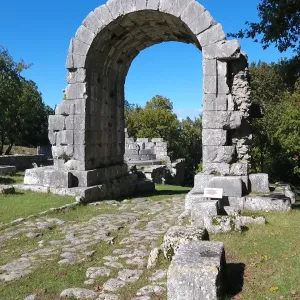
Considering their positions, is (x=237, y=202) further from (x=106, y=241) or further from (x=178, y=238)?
(x=178, y=238)

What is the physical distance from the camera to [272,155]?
94.1ft

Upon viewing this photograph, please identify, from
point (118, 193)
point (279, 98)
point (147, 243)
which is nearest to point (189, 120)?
point (279, 98)

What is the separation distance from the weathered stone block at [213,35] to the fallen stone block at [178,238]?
5.83 m

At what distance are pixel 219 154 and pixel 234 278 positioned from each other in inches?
209

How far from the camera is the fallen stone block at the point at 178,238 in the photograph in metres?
5.48

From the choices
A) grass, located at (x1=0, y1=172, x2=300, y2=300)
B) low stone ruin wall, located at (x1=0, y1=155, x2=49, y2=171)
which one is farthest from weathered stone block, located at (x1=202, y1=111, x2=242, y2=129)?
low stone ruin wall, located at (x1=0, y1=155, x2=49, y2=171)

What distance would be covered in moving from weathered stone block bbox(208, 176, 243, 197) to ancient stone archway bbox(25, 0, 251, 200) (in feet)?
1.67

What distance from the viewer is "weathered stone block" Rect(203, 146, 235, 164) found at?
9.90 metres

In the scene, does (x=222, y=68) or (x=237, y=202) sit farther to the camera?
(x=222, y=68)

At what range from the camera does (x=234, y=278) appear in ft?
16.0

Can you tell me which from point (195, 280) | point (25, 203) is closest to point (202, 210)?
point (195, 280)

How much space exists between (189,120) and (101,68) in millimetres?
41484

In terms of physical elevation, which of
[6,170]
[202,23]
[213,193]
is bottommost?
[6,170]

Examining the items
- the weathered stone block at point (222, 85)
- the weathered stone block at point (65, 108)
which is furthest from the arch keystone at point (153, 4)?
the weathered stone block at point (65, 108)
